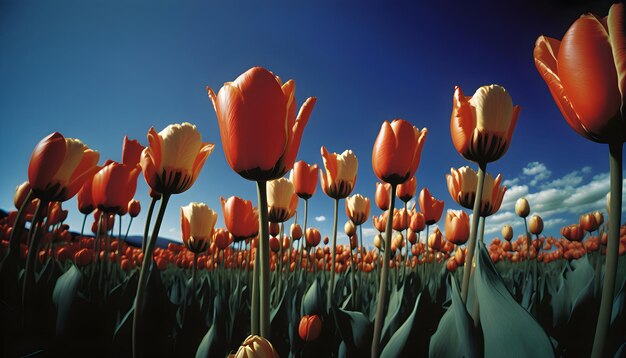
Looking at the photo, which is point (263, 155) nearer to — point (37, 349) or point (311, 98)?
point (311, 98)

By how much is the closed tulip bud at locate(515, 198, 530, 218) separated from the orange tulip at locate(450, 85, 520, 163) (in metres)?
1.72

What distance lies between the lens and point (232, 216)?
111 centimetres

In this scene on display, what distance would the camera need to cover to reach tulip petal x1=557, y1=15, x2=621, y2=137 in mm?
365

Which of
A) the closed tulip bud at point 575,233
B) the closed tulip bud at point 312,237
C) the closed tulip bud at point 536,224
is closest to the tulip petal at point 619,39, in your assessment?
the closed tulip bud at point 312,237

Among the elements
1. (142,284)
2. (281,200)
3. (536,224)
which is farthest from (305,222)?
(536,224)

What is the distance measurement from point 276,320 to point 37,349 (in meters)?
0.75

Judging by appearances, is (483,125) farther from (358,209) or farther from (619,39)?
(358,209)

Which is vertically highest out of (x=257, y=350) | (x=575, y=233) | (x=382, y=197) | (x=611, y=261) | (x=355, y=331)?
(x=382, y=197)

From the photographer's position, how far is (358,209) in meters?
1.85

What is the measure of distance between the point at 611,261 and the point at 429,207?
1487 mm

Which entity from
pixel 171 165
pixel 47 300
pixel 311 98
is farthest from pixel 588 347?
pixel 47 300

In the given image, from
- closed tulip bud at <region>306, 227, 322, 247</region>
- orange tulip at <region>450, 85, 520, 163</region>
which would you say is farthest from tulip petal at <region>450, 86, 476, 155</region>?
closed tulip bud at <region>306, 227, 322, 247</region>

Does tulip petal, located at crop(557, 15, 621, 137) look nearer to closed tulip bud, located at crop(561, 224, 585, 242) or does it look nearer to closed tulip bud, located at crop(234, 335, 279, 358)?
closed tulip bud, located at crop(234, 335, 279, 358)

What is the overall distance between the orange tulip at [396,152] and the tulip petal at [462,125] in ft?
0.38
